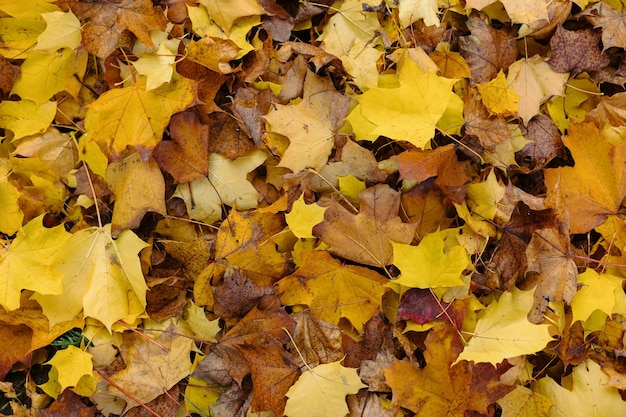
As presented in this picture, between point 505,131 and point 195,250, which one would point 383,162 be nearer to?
point 505,131

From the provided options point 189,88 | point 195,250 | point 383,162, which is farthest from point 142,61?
point 383,162

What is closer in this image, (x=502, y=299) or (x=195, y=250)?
(x=502, y=299)

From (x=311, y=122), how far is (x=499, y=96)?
502mm

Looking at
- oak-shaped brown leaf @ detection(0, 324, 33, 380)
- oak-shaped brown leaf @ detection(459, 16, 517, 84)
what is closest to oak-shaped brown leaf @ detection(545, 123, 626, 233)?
oak-shaped brown leaf @ detection(459, 16, 517, 84)

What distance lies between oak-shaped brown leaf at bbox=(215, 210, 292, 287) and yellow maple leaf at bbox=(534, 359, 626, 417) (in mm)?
743

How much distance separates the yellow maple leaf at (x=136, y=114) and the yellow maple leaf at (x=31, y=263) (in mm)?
252

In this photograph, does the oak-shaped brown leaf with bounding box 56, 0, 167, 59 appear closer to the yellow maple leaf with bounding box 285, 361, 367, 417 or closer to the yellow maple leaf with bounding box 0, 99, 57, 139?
the yellow maple leaf with bounding box 0, 99, 57, 139

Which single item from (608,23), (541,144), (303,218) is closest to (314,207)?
(303,218)

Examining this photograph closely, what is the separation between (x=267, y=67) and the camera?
62.9 inches

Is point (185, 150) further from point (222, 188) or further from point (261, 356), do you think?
point (261, 356)

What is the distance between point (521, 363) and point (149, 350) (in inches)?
Answer: 37.8

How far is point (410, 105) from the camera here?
1.40 meters

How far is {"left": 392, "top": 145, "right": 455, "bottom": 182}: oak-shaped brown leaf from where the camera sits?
145 centimetres

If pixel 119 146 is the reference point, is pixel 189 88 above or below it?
above
